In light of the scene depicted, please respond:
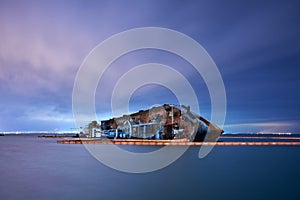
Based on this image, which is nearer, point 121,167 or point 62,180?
point 62,180

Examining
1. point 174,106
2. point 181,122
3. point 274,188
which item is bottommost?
point 274,188

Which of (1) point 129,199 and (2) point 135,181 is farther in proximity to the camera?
(2) point 135,181

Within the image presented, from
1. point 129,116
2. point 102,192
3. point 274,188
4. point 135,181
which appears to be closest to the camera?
point 102,192

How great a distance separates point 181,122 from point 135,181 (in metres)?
81.9

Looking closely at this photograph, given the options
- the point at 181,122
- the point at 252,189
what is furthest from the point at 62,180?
the point at 181,122

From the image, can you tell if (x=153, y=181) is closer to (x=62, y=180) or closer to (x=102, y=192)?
(x=102, y=192)

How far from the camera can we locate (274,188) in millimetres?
17953

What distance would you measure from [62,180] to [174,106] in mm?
87218

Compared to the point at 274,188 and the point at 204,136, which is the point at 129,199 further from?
Result: the point at 204,136

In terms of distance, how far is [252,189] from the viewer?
17.3 metres

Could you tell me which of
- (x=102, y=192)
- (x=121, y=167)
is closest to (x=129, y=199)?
(x=102, y=192)

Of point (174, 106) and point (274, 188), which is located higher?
point (174, 106)

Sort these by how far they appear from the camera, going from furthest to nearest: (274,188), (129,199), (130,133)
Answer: (130,133), (274,188), (129,199)

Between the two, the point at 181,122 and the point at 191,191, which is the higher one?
the point at 181,122
